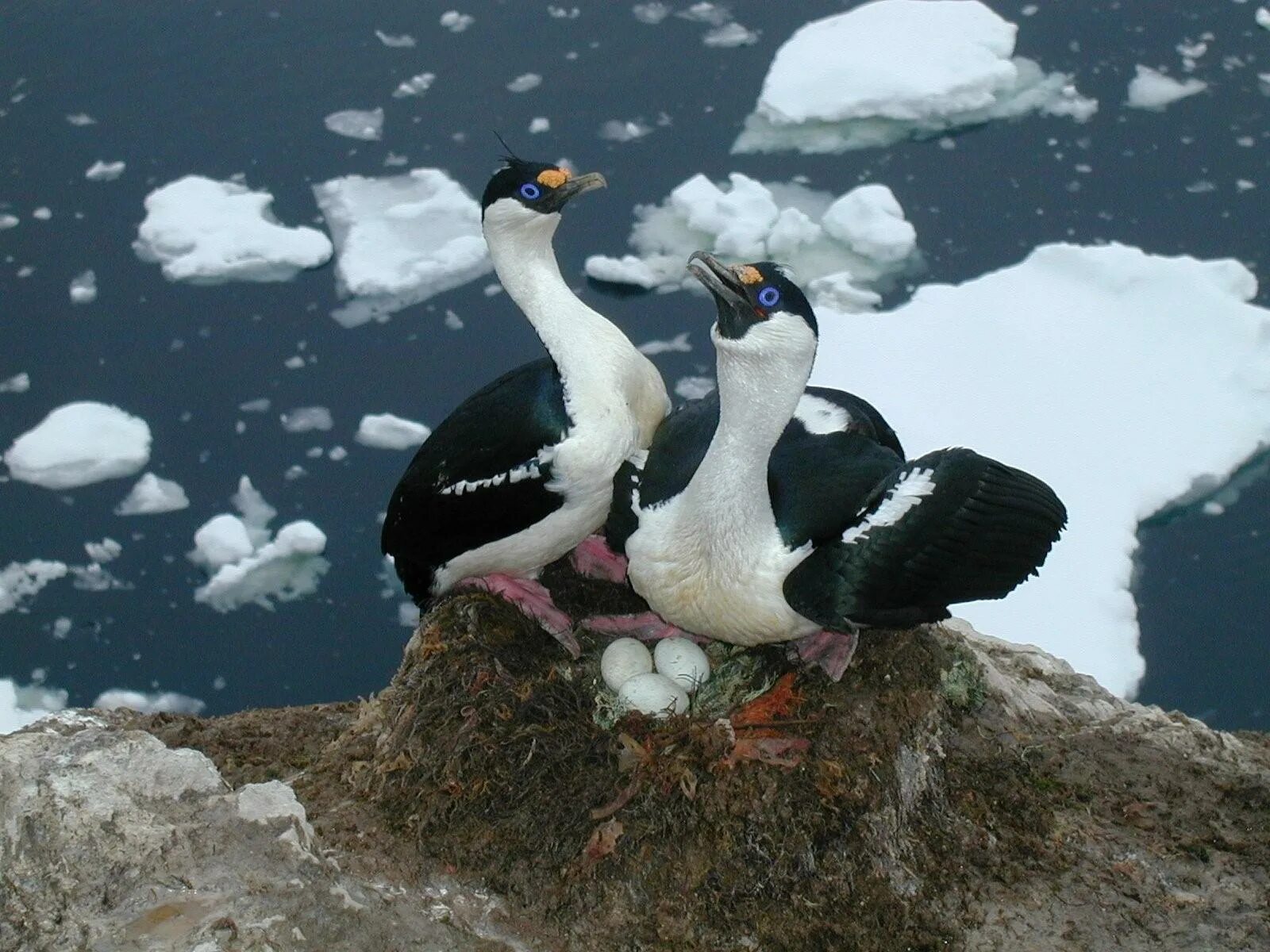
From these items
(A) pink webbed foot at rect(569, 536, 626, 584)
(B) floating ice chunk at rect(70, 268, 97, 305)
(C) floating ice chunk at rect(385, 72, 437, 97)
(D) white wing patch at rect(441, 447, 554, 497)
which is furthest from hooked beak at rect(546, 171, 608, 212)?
(C) floating ice chunk at rect(385, 72, 437, 97)

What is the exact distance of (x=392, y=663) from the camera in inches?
211

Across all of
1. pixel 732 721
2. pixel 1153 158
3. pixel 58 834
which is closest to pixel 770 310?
pixel 732 721

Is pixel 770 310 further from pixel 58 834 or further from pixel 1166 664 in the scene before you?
pixel 1166 664

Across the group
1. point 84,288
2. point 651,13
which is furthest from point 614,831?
point 651,13

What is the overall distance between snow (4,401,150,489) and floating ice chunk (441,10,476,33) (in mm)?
3020

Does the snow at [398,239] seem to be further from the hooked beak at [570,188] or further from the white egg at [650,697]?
the white egg at [650,697]

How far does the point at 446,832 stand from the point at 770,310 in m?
1.50

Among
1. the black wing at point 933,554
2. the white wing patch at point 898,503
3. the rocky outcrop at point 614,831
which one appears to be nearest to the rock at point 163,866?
the rocky outcrop at point 614,831

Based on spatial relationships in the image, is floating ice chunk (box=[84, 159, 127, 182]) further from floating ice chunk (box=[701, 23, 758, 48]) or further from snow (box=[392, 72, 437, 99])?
floating ice chunk (box=[701, 23, 758, 48])

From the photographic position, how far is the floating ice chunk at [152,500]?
19.0 ft

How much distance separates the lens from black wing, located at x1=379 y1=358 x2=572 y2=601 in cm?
371

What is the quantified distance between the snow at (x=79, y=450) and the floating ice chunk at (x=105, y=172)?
1.68 m

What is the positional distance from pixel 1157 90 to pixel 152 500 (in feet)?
16.7

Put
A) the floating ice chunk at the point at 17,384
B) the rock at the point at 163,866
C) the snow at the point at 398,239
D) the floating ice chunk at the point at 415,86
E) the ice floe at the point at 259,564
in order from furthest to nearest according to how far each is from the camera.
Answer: the floating ice chunk at the point at 415,86 → the snow at the point at 398,239 → the floating ice chunk at the point at 17,384 → the ice floe at the point at 259,564 → the rock at the point at 163,866
